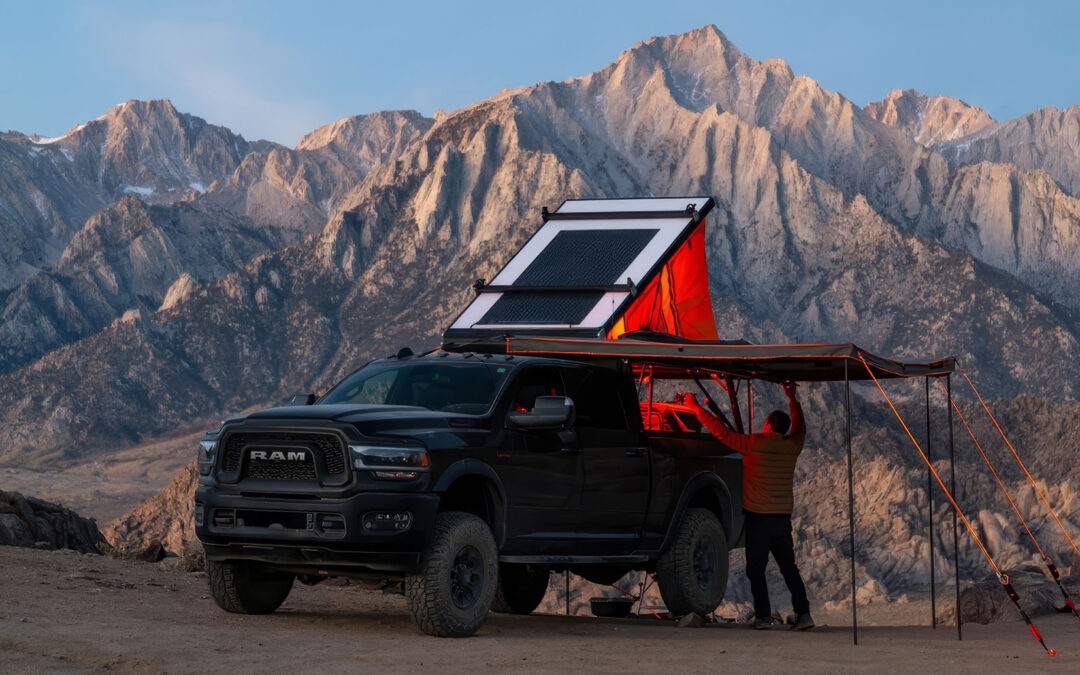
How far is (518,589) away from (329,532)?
464 centimetres

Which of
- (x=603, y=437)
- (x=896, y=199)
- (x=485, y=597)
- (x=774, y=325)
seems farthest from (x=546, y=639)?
(x=896, y=199)

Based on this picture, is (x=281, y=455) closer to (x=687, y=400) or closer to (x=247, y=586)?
(x=247, y=586)

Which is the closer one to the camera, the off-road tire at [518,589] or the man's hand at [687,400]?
the off-road tire at [518,589]

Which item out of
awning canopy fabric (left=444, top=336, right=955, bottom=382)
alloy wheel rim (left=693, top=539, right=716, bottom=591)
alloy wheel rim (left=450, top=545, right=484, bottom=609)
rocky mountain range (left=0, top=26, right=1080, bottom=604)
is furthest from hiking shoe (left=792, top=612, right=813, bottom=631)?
rocky mountain range (left=0, top=26, right=1080, bottom=604)

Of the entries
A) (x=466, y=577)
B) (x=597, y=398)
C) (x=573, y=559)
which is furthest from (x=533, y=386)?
(x=466, y=577)

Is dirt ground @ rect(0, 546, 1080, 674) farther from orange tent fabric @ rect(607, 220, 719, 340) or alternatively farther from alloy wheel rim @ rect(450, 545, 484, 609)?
orange tent fabric @ rect(607, 220, 719, 340)

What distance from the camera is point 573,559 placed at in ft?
41.1

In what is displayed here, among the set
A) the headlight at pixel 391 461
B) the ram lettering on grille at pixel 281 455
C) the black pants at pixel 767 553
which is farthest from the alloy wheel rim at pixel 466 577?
the black pants at pixel 767 553

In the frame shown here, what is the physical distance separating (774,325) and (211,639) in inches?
5412

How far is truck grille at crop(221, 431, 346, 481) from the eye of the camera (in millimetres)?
11000

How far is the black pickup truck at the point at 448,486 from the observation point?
1094 centimetres

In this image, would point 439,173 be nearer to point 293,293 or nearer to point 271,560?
point 293,293

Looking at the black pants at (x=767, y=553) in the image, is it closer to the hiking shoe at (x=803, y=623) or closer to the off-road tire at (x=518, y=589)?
the hiking shoe at (x=803, y=623)

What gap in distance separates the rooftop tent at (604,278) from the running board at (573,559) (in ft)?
13.7
